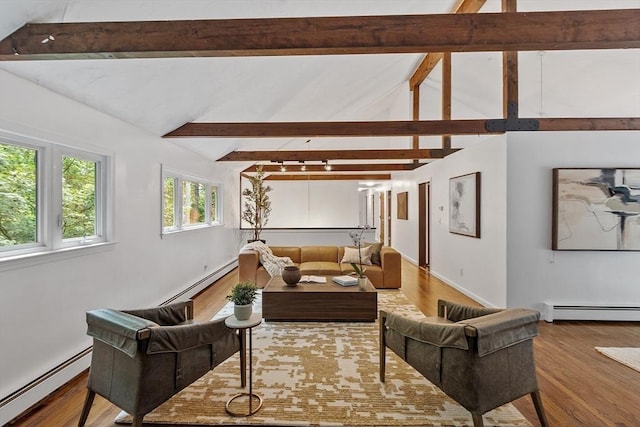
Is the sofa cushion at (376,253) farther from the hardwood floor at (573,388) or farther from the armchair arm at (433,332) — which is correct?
the armchair arm at (433,332)

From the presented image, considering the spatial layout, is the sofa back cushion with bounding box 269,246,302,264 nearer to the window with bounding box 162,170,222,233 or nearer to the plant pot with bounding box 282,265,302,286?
the window with bounding box 162,170,222,233

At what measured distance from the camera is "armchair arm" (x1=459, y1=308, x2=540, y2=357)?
5.59 ft

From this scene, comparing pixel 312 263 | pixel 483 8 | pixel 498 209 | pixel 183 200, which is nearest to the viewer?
pixel 498 209

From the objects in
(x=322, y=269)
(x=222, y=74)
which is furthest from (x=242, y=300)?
(x=322, y=269)

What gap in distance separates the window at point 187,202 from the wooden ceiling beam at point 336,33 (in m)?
2.33

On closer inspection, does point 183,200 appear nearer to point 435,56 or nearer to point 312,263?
point 312,263

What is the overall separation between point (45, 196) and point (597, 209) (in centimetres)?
537

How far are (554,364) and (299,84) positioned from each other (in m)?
3.91

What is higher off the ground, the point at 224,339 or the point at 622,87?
the point at 622,87

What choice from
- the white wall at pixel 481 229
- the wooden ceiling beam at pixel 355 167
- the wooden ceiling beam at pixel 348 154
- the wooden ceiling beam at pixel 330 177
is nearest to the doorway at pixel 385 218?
the wooden ceiling beam at pixel 330 177

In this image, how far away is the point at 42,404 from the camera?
213 cm

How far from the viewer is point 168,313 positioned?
235 centimetres

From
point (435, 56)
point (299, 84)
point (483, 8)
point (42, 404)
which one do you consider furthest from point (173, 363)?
point (435, 56)

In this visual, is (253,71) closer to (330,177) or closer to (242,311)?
(242,311)
